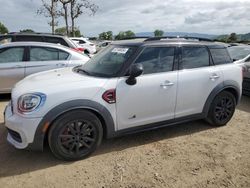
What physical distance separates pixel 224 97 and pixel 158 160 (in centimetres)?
201

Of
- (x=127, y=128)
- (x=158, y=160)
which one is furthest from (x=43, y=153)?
(x=158, y=160)

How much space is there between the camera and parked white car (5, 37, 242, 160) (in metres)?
3.44

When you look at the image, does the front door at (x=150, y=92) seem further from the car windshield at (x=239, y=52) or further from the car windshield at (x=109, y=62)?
the car windshield at (x=239, y=52)

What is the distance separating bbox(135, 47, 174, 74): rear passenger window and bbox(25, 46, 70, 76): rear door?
11.3 feet

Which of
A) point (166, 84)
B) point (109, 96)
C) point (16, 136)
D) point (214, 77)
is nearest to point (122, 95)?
point (109, 96)

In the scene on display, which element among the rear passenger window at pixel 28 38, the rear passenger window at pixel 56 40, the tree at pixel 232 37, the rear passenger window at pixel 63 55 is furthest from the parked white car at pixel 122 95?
the tree at pixel 232 37

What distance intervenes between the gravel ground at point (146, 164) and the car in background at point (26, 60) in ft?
7.42

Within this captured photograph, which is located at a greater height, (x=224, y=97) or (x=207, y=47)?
(x=207, y=47)

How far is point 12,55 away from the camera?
6.66 meters

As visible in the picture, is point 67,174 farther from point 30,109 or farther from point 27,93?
point 27,93

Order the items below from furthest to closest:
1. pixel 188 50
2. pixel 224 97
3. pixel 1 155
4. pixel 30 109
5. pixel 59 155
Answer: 1. pixel 224 97
2. pixel 188 50
3. pixel 1 155
4. pixel 59 155
5. pixel 30 109

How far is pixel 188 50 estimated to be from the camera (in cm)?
451

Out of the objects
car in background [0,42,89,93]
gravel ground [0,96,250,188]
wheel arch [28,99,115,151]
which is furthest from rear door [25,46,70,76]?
wheel arch [28,99,115,151]

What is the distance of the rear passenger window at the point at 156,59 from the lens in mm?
4066
